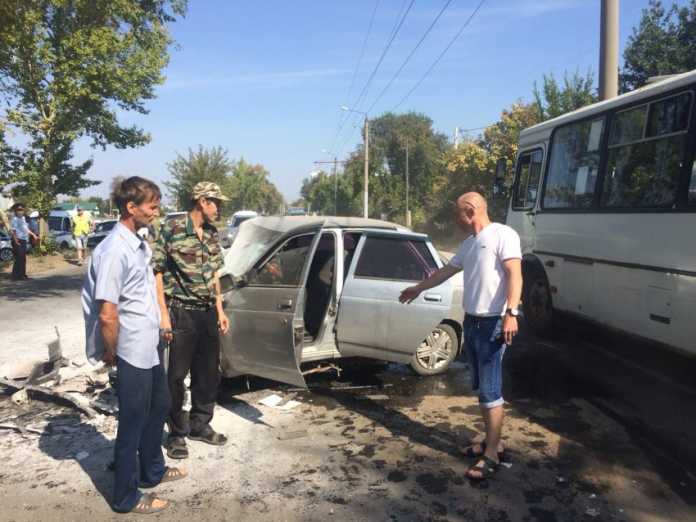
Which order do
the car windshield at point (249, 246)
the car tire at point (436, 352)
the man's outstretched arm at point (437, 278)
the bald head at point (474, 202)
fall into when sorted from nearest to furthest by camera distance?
the bald head at point (474, 202)
the man's outstretched arm at point (437, 278)
the car windshield at point (249, 246)
the car tire at point (436, 352)

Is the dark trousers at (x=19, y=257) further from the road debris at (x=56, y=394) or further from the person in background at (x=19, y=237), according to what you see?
the road debris at (x=56, y=394)

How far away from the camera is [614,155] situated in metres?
6.18

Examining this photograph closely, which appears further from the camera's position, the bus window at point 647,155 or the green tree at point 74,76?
the green tree at point 74,76

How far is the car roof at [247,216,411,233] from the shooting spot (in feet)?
17.2

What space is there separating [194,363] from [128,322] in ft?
3.41

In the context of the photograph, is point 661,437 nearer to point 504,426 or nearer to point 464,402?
point 504,426

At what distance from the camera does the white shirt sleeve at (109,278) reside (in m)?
2.74

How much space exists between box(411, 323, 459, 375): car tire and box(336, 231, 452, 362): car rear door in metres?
0.49

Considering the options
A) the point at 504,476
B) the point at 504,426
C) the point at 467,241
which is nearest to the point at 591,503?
the point at 504,476

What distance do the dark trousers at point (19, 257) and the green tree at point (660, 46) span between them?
22.6 meters

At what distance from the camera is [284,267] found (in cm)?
498

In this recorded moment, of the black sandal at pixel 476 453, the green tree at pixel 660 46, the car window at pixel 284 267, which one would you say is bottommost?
the black sandal at pixel 476 453

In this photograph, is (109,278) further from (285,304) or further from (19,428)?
(19,428)

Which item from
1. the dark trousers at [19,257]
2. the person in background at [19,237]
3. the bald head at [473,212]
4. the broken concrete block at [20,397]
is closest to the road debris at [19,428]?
the broken concrete block at [20,397]
